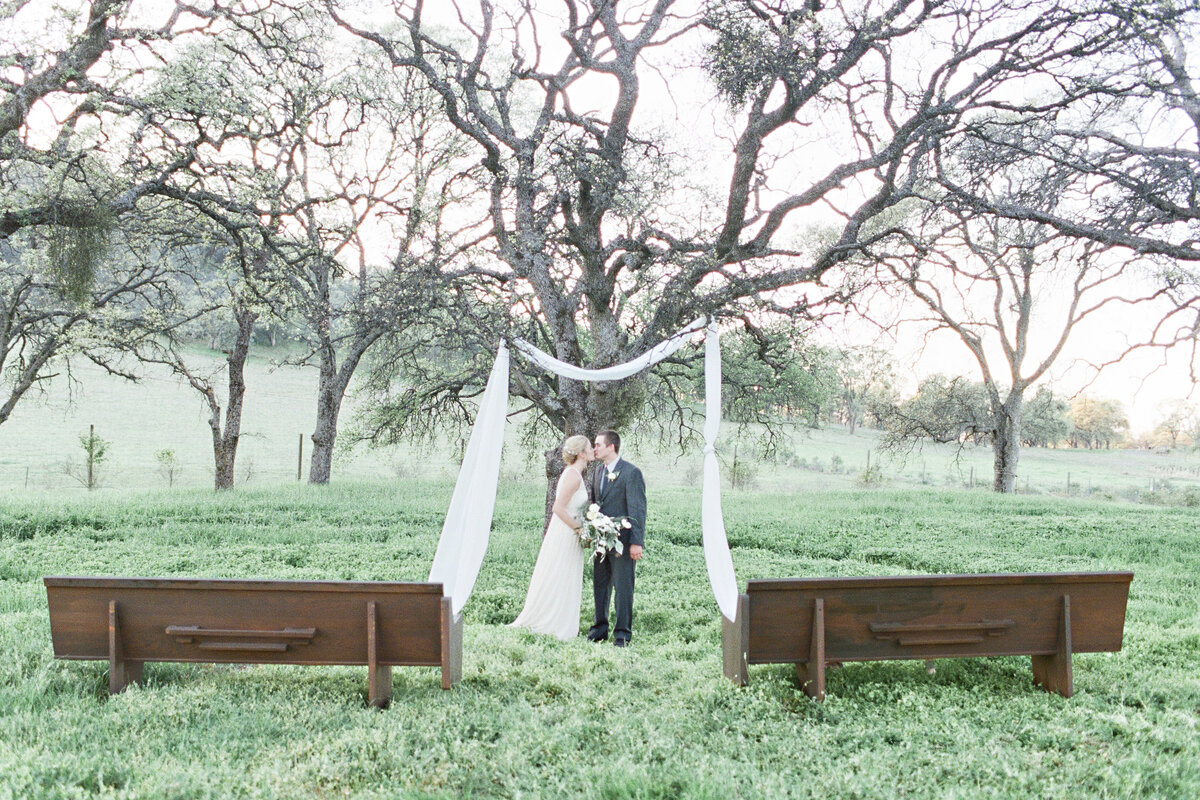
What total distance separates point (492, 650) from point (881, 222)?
18.1 metres

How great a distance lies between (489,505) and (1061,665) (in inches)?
168

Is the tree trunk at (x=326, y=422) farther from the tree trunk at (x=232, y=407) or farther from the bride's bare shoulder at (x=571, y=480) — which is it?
the bride's bare shoulder at (x=571, y=480)

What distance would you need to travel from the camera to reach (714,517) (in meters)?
6.37

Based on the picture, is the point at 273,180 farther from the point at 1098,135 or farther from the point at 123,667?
the point at 1098,135

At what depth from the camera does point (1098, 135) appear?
34.8ft

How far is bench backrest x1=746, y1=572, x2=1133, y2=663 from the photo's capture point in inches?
197

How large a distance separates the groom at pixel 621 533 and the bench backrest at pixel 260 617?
248 cm

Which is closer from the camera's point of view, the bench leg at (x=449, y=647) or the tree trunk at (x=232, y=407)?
the bench leg at (x=449, y=647)

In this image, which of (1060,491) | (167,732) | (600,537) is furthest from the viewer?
(1060,491)

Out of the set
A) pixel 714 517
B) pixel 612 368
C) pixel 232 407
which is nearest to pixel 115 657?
pixel 714 517

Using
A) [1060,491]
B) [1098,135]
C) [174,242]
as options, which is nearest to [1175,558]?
[1098,135]

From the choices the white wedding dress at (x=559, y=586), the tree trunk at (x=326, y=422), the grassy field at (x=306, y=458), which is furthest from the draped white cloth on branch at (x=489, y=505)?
the tree trunk at (x=326, y=422)

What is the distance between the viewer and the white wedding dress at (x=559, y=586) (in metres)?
7.37

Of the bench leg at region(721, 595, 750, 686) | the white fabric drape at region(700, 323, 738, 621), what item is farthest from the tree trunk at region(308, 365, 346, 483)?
the bench leg at region(721, 595, 750, 686)
